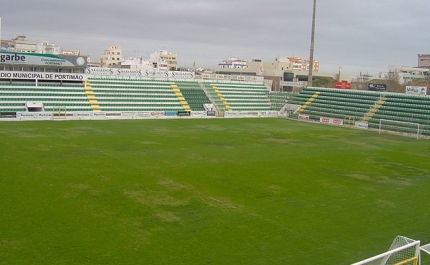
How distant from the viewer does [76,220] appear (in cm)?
1209

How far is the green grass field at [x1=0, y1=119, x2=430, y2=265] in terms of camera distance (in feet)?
34.6

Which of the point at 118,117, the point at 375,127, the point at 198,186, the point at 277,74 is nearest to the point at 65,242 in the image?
the point at 198,186

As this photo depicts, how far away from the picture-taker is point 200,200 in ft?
48.4

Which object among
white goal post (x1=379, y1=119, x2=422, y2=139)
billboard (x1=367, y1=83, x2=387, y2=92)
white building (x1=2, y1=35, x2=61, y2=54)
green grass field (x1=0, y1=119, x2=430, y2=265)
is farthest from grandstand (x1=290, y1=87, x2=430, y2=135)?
white building (x1=2, y1=35, x2=61, y2=54)

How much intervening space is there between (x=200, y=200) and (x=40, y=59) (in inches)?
1240

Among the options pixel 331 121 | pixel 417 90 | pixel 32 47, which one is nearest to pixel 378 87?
pixel 417 90

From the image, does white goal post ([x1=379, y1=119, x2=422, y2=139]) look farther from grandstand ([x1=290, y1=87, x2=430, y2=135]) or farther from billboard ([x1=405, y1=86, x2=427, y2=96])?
billboard ([x1=405, y1=86, x2=427, y2=96])

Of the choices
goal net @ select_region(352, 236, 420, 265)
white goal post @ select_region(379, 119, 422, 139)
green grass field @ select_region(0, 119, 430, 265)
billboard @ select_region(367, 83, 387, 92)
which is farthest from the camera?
billboard @ select_region(367, 83, 387, 92)

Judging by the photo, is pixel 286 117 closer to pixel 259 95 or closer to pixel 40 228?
pixel 259 95

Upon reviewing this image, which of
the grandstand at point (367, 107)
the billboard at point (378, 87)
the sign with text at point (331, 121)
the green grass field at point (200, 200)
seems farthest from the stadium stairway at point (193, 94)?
the green grass field at point (200, 200)

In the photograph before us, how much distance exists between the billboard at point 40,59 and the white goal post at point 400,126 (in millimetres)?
29157

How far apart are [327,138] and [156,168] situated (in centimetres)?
1763

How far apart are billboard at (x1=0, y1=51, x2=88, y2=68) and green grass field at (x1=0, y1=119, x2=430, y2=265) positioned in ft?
42.6

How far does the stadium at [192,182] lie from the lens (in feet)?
35.0
